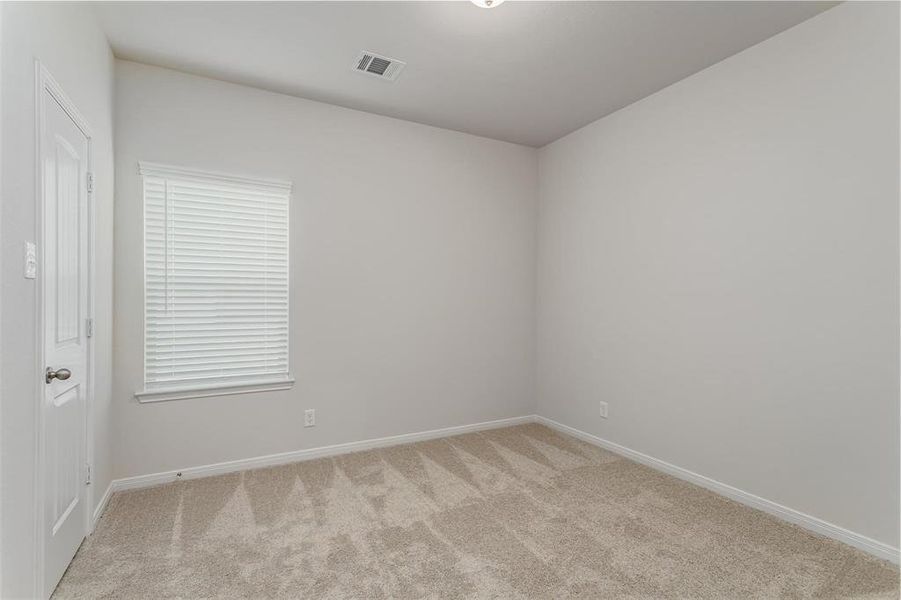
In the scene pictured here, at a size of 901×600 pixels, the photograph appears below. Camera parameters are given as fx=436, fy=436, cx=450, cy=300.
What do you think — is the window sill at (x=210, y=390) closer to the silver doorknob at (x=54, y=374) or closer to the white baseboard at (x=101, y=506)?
the white baseboard at (x=101, y=506)

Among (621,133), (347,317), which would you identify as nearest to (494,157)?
(621,133)

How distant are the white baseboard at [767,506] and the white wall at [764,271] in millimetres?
47

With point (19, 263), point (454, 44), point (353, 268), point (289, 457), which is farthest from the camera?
point (353, 268)

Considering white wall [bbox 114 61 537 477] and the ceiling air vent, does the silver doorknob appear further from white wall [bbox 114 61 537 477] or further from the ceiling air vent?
the ceiling air vent

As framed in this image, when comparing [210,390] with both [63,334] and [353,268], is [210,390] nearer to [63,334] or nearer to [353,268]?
[63,334]

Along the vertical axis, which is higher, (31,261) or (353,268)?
(353,268)

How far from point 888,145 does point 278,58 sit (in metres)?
3.52

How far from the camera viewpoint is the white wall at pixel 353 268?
2.99 metres

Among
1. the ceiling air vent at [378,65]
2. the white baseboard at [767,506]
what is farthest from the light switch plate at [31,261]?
the white baseboard at [767,506]

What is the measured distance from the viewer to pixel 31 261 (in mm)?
1673

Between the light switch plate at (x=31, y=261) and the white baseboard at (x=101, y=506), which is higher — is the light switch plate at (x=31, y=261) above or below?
above

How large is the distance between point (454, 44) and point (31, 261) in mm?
2444

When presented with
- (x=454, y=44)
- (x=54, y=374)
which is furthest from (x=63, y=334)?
(x=454, y=44)

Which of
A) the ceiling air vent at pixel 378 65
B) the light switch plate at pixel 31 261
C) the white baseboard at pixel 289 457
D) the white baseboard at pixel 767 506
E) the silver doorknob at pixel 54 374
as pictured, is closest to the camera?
the light switch plate at pixel 31 261
